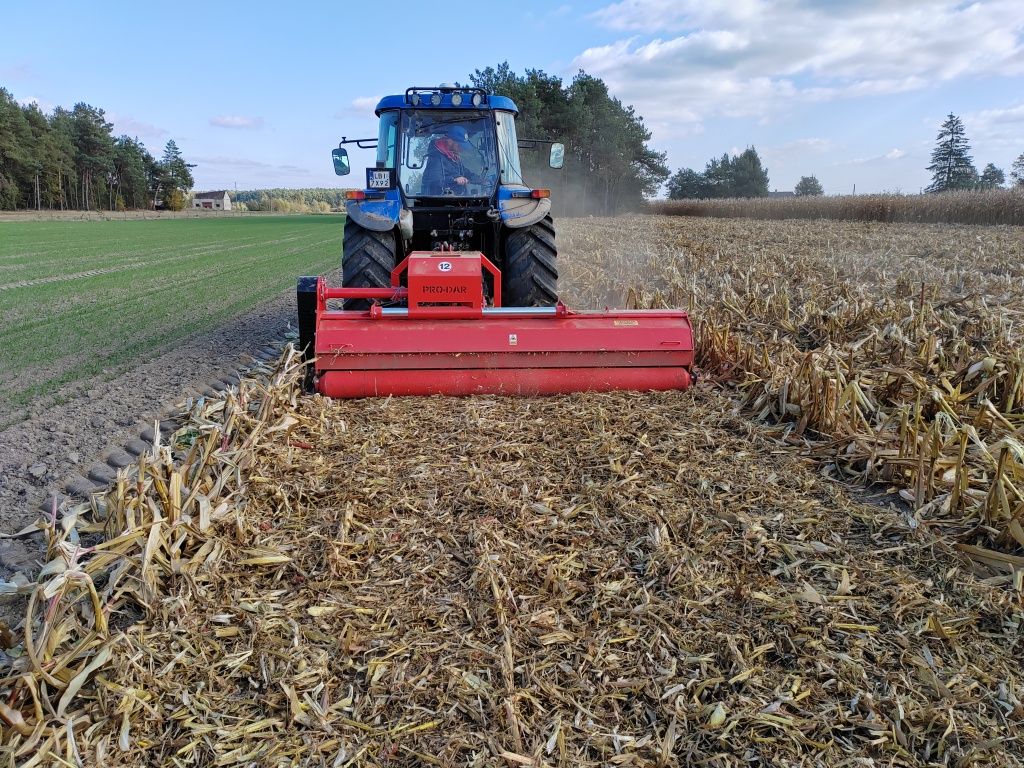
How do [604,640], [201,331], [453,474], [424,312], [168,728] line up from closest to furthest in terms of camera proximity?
[168,728] → [604,640] → [453,474] → [424,312] → [201,331]

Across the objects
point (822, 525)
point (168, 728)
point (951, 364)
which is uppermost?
point (951, 364)

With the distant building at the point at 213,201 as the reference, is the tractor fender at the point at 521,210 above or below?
below

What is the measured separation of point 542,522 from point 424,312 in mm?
2235

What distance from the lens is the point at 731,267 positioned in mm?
9953

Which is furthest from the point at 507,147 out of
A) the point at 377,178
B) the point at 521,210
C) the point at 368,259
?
the point at 368,259

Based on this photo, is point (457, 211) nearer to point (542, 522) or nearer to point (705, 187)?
point (542, 522)

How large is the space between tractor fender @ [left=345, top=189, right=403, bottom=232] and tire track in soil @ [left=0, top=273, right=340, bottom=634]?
5.54 ft

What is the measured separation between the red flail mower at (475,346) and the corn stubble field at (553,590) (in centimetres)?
42

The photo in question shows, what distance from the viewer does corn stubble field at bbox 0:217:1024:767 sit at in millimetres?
1906

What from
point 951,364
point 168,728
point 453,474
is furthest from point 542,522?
point 951,364

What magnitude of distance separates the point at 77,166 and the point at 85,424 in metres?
68.2

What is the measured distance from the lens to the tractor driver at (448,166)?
6.12 m

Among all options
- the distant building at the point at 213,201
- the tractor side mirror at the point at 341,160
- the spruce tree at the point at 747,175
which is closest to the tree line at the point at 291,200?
the distant building at the point at 213,201

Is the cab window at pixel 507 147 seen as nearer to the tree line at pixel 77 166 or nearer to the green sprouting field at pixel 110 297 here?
the green sprouting field at pixel 110 297
